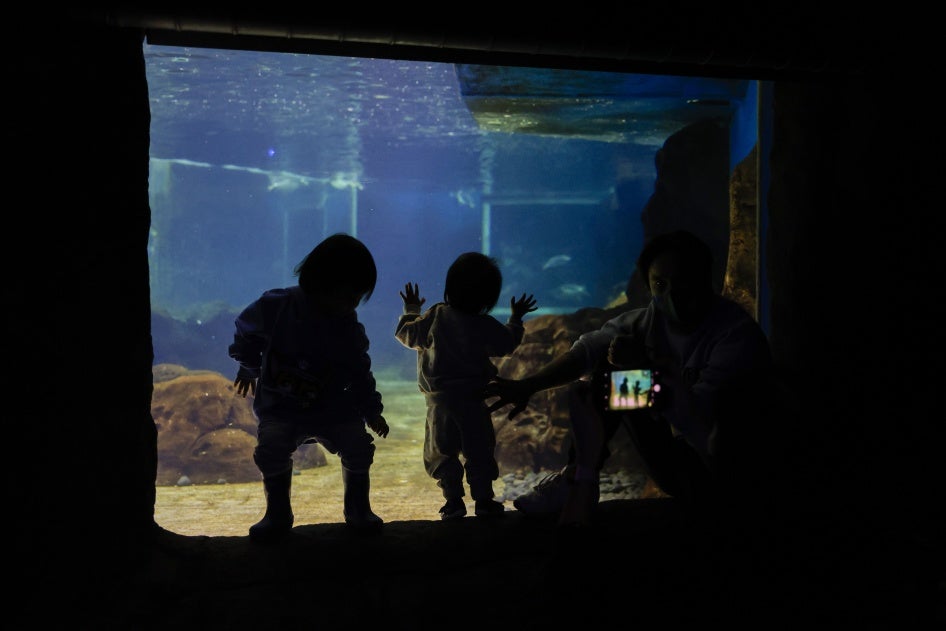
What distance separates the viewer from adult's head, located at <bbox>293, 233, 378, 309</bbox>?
337cm

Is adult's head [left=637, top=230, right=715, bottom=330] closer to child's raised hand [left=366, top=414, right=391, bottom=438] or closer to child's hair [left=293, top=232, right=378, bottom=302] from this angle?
child's hair [left=293, top=232, right=378, bottom=302]

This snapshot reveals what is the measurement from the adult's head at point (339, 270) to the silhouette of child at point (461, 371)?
563 mm

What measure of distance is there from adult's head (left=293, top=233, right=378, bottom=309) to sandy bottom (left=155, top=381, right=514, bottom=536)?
502cm

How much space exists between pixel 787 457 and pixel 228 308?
31.3 metres

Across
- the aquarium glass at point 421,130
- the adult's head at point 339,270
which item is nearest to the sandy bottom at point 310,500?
the adult's head at point 339,270

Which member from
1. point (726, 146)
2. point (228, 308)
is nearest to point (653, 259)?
point (726, 146)

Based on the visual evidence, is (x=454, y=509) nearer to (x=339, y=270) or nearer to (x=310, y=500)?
(x=339, y=270)

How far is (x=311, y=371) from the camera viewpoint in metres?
3.45

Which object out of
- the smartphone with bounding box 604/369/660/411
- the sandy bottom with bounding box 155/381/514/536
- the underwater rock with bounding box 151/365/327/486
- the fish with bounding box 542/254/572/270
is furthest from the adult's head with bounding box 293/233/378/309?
the fish with bounding box 542/254/572/270

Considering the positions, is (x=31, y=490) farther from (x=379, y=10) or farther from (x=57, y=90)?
(x=379, y=10)

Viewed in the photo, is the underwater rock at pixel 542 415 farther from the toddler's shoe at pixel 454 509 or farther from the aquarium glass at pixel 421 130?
the toddler's shoe at pixel 454 509

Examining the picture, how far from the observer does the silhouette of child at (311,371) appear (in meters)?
3.40

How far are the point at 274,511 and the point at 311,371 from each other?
0.74 m

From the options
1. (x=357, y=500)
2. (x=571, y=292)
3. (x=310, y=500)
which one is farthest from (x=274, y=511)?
(x=571, y=292)
